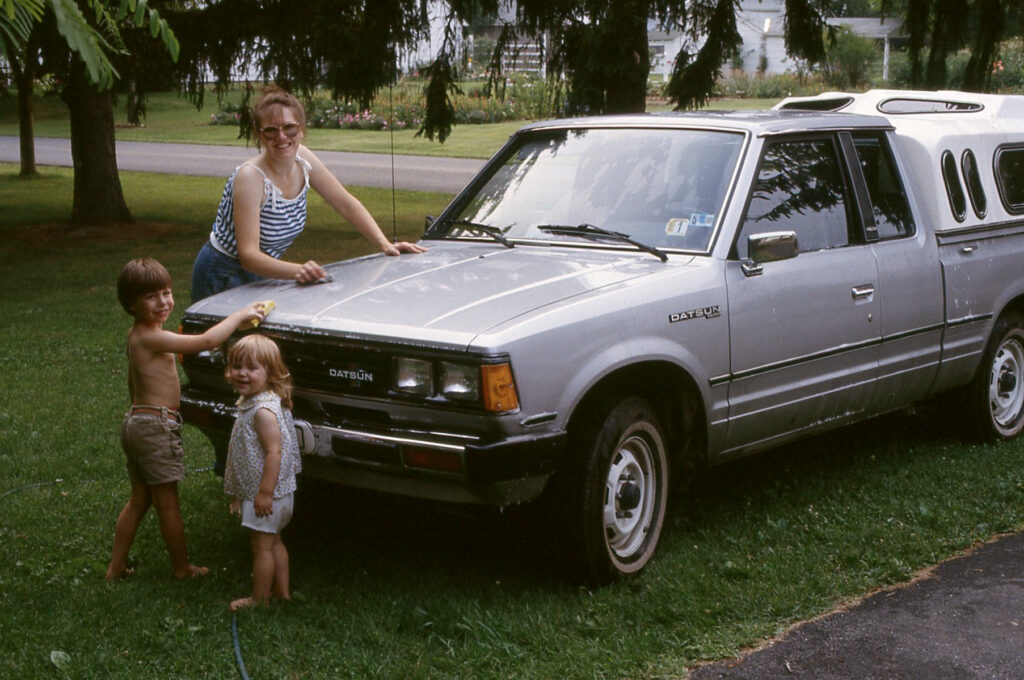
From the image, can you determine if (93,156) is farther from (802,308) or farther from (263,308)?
(802,308)

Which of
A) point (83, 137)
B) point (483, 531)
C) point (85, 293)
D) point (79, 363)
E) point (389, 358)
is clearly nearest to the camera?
point (389, 358)

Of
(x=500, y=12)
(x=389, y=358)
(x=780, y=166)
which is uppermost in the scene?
(x=500, y=12)

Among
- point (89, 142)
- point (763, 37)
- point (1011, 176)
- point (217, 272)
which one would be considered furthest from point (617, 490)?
point (763, 37)

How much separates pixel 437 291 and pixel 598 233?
95 cm

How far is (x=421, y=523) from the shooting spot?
5840mm

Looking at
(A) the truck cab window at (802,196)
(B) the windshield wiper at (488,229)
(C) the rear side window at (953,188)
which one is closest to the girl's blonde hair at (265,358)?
(B) the windshield wiper at (488,229)

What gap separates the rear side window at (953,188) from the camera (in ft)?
22.4

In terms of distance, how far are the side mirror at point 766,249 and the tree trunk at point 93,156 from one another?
1347cm

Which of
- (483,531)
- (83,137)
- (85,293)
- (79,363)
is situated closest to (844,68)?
(83,137)

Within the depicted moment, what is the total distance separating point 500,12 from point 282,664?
11.2 metres

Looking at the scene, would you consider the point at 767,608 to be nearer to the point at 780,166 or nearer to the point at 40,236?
the point at 780,166

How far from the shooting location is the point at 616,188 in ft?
19.3

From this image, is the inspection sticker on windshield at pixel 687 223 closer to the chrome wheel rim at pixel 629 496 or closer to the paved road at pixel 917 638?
the chrome wheel rim at pixel 629 496

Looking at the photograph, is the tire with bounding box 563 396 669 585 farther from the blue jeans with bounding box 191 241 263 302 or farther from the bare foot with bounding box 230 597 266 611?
the blue jeans with bounding box 191 241 263 302
